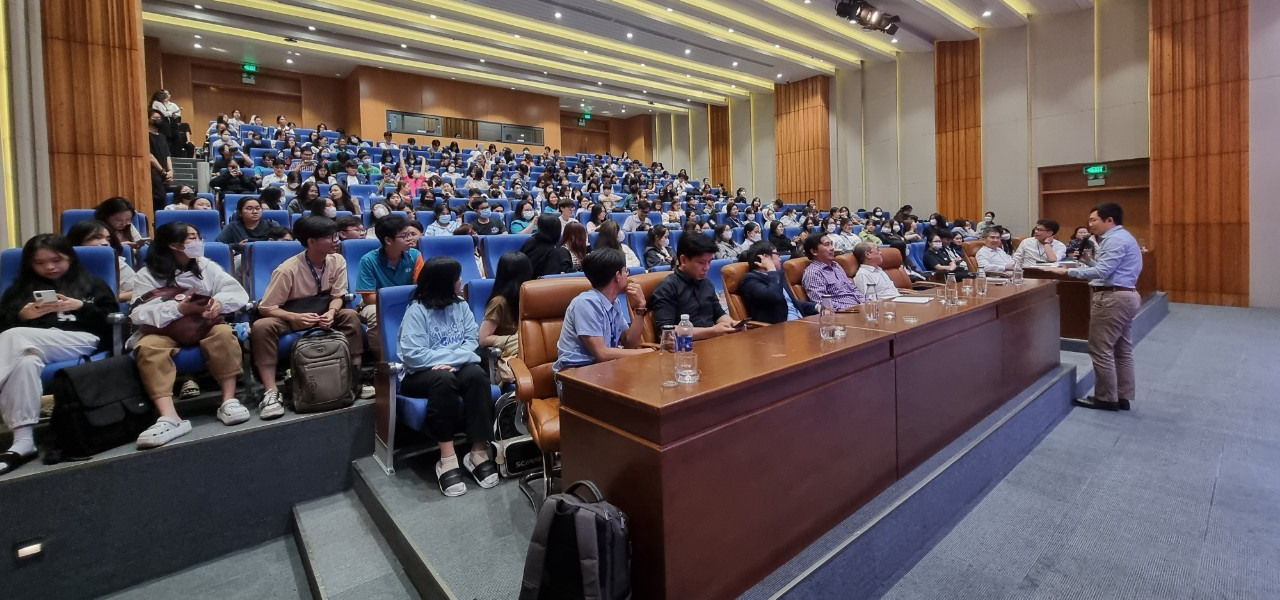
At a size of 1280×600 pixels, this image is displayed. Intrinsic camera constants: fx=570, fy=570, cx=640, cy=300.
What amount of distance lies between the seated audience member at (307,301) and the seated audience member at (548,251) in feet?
3.52

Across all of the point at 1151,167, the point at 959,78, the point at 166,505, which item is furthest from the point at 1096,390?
the point at 959,78

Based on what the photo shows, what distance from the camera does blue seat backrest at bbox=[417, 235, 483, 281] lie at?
150 inches

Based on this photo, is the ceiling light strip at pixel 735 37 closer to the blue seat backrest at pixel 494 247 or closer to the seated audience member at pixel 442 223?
the seated audience member at pixel 442 223

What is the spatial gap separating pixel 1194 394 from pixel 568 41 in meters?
10.2

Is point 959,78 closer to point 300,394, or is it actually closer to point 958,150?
point 958,150

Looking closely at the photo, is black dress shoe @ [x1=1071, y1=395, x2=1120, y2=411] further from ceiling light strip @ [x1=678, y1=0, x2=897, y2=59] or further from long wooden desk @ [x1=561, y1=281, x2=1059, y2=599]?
ceiling light strip @ [x1=678, y1=0, x2=897, y2=59]

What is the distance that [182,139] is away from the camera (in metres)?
7.78

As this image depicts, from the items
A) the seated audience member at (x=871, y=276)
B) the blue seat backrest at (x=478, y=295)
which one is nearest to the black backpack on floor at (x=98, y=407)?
the blue seat backrest at (x=478, y=295)

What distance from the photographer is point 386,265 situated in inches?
125

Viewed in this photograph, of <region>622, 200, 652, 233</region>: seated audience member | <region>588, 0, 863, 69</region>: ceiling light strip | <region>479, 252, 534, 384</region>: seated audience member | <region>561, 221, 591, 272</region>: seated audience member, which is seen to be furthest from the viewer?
<region>588, 0, 863, 69</region>: ceiling light strip

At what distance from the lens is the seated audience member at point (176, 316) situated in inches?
88.4

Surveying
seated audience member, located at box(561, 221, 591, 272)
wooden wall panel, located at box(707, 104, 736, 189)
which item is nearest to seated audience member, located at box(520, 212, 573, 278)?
seated audience member, located at box(561, 221, 591, 272)

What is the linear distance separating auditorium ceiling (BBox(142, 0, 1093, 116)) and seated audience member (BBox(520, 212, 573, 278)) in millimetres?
6392

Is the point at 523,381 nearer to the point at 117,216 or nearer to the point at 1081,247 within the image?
the point at 117,216
